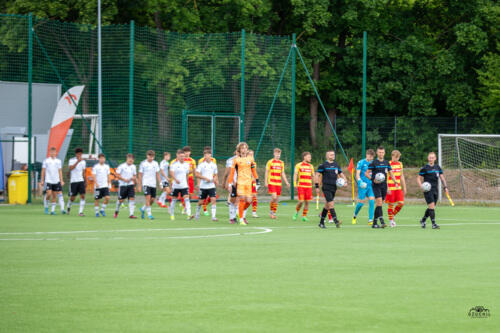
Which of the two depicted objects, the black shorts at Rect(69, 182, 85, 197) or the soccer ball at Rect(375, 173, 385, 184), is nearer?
the soccer ball at Rect(375, 173, 385, 184)

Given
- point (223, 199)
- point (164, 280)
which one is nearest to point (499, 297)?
point (164, 280)

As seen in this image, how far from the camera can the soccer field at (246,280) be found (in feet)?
24.1

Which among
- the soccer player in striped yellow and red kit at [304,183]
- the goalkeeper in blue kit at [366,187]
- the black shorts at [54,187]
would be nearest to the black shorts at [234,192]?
the soccer player in striped yellow and red kit at [304,183]

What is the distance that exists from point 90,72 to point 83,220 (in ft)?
42.5

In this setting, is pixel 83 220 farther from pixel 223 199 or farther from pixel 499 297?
pixel 499 297

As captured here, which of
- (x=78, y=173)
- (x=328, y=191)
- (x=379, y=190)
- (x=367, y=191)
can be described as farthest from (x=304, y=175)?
(x=78, y=173)

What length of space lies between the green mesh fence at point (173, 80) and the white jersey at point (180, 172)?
878cm

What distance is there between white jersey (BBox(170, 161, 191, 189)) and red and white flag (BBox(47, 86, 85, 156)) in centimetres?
1147

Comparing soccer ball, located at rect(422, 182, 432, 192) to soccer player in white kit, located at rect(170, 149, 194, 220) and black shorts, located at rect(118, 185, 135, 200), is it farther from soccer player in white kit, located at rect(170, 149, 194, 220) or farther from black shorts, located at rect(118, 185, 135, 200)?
black shorts, located at rect(118, 185, 135, 200)

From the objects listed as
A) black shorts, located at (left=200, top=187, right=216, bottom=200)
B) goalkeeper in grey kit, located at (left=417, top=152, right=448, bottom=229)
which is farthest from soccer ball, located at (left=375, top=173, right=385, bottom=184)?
black shorts, located at (left=200, top=187, right=216, bottom=200)

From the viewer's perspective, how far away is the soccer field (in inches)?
290

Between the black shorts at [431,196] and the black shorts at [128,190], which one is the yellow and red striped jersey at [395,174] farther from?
the black shorts at [128,190]

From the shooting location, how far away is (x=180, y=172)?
882 inches

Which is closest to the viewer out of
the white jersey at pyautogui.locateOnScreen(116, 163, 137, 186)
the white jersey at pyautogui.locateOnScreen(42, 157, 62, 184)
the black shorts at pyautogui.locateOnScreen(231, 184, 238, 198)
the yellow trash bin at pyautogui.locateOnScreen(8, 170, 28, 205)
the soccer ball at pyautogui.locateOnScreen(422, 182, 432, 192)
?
the soccer ball at pyautogui.locateOnScreen(422, 182, 432, 192)
